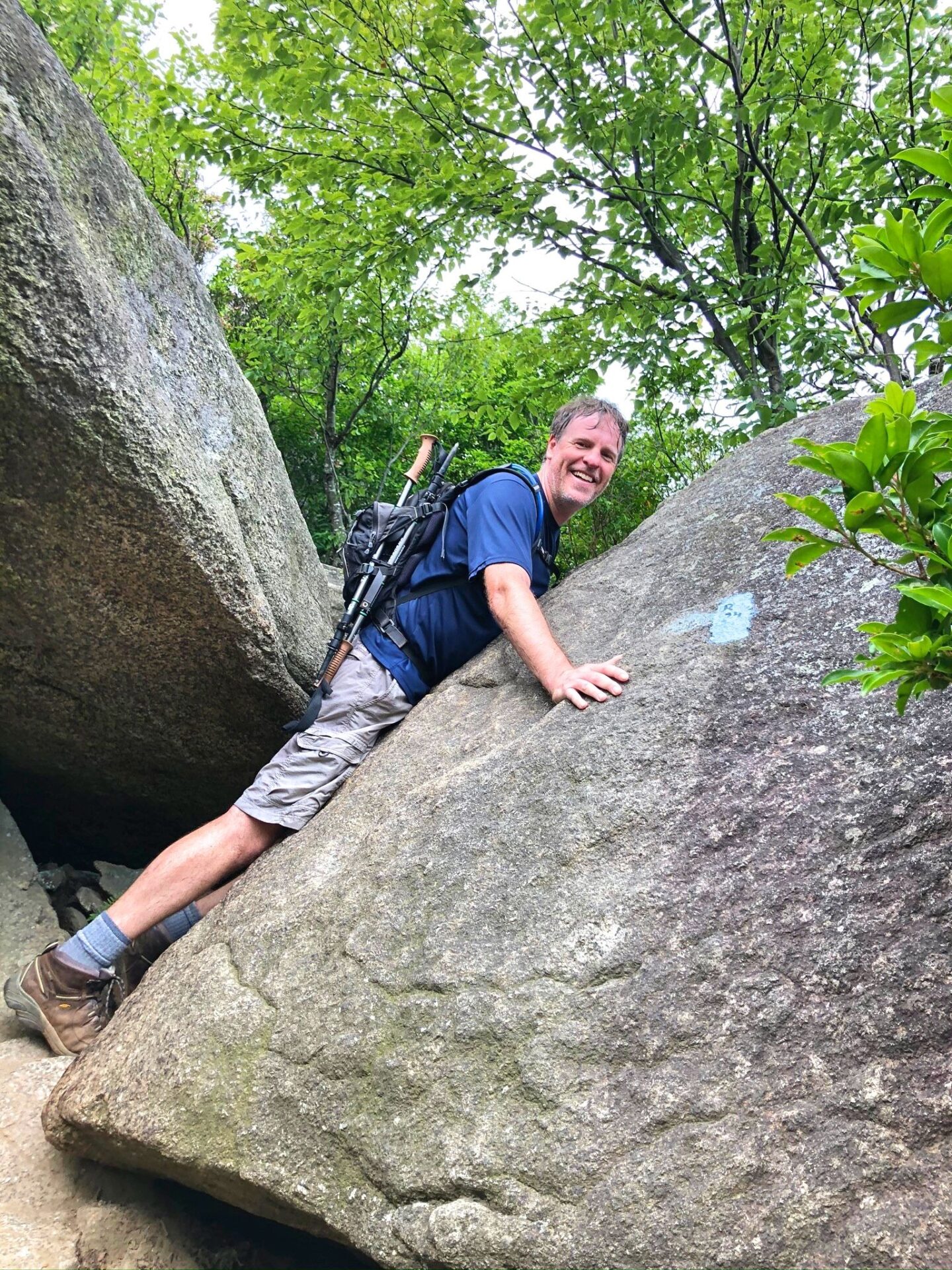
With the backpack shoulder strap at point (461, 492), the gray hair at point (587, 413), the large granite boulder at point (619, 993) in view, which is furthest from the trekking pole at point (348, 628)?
the gray hair at point (587, 413)

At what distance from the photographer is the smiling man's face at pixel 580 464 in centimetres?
475

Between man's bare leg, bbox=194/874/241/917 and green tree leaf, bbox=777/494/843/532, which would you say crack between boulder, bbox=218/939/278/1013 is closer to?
man's bare leg, bbox=194/874/241/917

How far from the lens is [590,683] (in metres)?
3.55

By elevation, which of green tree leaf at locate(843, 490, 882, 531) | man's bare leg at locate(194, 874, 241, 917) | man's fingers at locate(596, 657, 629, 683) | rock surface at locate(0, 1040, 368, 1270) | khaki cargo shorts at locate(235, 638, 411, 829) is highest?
green tree leaf at locate(843, 490, 882, 531)

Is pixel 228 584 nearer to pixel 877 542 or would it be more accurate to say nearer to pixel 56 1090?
pixel 56 1090

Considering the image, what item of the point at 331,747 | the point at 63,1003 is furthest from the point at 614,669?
the point at 63,1003

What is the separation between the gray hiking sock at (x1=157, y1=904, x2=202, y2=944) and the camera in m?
4.34

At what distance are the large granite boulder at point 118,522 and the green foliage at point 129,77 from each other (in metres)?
9.30

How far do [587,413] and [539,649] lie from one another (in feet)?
5.24

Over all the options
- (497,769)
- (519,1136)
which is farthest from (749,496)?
(519,1136)

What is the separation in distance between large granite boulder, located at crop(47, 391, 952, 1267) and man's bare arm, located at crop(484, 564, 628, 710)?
11 cm

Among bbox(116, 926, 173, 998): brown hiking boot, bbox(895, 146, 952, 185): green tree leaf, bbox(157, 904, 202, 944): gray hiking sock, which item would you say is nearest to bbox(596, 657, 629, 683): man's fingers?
bbox(895, 146, 952, 185): green tree leaf

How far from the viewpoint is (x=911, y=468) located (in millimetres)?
1887

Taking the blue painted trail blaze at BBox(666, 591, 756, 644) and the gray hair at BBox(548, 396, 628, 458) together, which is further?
the gray hair at BBox(548, 396, 628, 458)
